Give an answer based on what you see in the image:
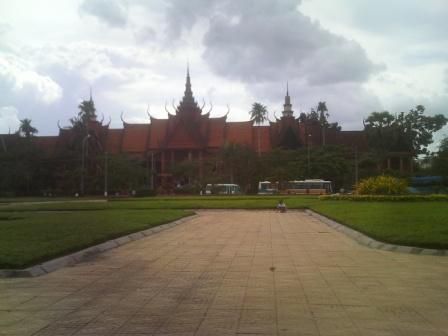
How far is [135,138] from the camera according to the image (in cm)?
6925

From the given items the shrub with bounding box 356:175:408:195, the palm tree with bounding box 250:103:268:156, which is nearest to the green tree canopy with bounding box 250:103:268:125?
the palm tree with bounding box 250:103:268:156

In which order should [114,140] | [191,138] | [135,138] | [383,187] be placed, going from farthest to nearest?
1. [114,140]
2. [135,138]
3. [191,138]
4. [383,187]

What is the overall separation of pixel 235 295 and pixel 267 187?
5032 centimetres

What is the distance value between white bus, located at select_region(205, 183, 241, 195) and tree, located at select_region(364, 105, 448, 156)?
65.1 ft

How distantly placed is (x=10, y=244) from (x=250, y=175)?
42.6 m

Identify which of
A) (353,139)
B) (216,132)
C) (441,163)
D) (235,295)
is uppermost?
(216,132)

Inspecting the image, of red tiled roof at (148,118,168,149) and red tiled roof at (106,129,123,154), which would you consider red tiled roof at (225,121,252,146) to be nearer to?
red tiled roof at (148,118,168,149)

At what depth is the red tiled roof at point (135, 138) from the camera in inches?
2680

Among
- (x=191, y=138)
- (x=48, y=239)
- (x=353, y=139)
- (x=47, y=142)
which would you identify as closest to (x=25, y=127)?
(x=47, y=142)

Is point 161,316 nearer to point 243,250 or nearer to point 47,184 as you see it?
point 243,250

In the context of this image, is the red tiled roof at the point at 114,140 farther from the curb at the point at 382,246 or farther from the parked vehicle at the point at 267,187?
the curb at the point at 382,246

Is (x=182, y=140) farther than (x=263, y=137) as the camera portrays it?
No

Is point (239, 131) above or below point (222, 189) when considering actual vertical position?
above

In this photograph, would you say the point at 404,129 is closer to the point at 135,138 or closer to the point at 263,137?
the point at 263,137
